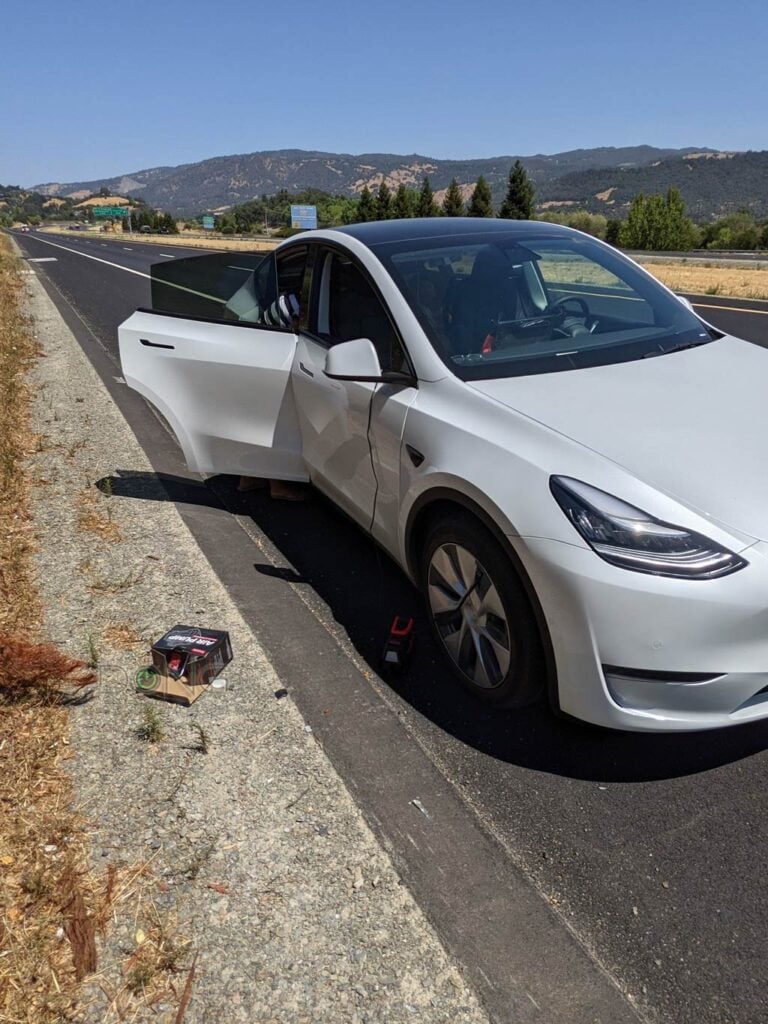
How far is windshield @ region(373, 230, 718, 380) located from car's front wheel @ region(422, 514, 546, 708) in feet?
2.27

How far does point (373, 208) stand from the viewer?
62.8 m

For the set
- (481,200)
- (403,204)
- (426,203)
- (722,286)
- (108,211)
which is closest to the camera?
(722,286)

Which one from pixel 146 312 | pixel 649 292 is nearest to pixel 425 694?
pixel 649 292

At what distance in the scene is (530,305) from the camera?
3.54 meters

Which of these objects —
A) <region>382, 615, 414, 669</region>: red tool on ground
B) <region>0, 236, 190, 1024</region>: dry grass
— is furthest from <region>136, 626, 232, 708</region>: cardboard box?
<region>382, 615, 414, 669</region>: red tool on ground

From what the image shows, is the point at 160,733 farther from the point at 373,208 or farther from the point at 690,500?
the point at 373,208

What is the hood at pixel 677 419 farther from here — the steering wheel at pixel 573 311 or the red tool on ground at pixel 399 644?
the red tool on ground at pixel 399 644

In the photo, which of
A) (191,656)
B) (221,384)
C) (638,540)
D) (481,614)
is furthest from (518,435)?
(221,384)

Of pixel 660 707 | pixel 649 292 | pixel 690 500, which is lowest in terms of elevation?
pixel 660 707

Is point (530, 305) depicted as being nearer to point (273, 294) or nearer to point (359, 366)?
point (359, 366)

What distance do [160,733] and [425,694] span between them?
1031mm

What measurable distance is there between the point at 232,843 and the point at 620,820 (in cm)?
123

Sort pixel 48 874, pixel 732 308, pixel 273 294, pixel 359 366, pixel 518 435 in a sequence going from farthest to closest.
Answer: pixel 732 308, pixel 273 294, pixel 359 366, pixel 518 435, pixel 48 874

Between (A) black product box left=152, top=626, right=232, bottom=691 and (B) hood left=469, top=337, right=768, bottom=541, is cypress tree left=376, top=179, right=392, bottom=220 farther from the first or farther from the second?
(A) black product box left=152, top=626, right=232, bottom=691
